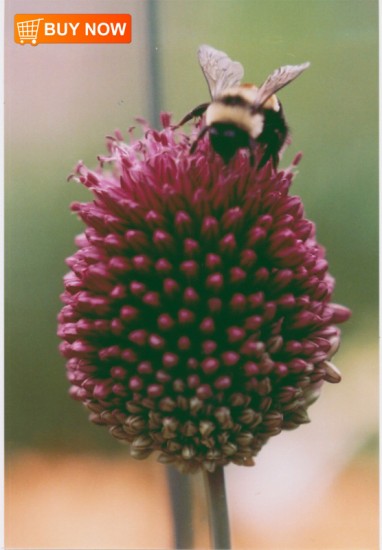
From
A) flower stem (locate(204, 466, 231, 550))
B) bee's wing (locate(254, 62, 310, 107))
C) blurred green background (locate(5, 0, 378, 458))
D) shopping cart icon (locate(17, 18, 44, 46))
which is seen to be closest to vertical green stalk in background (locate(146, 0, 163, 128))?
blurred green background (locate(5, 0, 378, 458))

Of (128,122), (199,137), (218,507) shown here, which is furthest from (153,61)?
(218,507)

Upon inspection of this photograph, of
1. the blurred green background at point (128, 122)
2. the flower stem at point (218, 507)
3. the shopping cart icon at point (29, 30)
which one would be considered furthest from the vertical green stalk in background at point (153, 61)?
the flower stem at point (218, 507)

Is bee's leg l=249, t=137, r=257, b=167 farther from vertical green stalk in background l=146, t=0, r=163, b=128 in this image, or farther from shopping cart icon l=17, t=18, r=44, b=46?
shopping cart icon l=17, t=18, r=44, b=46

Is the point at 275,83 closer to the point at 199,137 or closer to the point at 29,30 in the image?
the point at 199,137

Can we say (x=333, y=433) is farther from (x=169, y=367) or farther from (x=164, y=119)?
(x=164, y=119)

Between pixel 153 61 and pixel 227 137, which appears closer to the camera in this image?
pixel 227 137

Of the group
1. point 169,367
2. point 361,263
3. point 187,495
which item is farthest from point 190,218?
point 187,495
